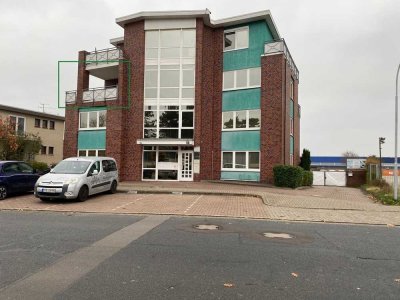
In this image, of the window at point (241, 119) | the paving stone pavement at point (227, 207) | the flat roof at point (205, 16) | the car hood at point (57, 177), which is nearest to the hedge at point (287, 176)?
the window at point (241, 119)

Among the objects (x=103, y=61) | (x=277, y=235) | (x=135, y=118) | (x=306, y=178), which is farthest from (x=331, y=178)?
(x=277, y=235)

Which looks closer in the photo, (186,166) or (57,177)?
(57,177)

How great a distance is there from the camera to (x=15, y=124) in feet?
105

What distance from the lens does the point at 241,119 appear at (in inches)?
979

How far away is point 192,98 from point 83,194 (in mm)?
12236

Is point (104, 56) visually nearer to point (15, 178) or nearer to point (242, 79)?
point (242, 79)

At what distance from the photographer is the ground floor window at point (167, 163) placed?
2461cm

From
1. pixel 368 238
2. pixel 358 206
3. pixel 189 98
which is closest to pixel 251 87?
→ pixel 189 98

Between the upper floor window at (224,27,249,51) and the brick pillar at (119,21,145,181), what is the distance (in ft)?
19.1

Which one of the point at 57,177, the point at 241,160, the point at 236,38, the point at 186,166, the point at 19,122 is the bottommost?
the point at 57,177

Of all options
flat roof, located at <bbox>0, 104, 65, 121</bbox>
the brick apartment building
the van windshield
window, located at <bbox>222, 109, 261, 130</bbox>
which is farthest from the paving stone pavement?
flat roof, located at <bbox>0, 104, 65, 121</bbox>

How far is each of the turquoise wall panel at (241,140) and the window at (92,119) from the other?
8.48 m

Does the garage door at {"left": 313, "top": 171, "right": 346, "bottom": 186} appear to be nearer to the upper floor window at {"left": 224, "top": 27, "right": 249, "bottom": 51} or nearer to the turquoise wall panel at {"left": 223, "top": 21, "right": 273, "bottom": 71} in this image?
the turquoise wall panel at {"left": 223, "top": 21, "right": 273, "bottom": 71}

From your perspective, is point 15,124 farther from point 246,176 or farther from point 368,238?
point 368,238
